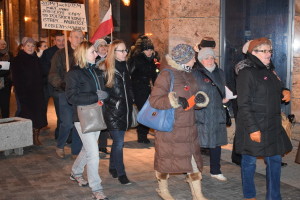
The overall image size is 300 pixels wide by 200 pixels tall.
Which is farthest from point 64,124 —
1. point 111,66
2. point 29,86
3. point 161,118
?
point 161,118

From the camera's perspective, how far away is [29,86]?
845 cm

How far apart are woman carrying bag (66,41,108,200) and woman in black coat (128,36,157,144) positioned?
2.88 m

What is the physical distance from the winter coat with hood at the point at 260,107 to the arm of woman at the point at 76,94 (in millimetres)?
1780

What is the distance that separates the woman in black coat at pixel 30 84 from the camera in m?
8.34

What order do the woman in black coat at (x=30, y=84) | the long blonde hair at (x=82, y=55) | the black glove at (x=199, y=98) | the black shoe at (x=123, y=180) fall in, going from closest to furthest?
the black glove at (x=199, y=98) < the long blonde hair at (x=82, y=55) < the black shoe at (x=123, y=180) < the woman in black coat at (x=30, y=84)

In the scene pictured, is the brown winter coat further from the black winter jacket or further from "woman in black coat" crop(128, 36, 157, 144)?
"woman in black coat" crop(128, 36, 157, 144)

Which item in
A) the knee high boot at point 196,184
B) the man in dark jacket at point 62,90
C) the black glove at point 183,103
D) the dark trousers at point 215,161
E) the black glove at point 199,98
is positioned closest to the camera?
the black glove at point 183,103

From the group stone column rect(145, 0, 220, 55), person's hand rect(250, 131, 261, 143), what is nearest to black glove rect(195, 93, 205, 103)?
person's hand rect(250, 131, 261, 143)

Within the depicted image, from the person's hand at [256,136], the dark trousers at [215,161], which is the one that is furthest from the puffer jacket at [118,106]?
the person's hand at [256,136]

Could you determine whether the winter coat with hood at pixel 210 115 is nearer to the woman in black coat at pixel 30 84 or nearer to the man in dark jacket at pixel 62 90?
the man in dark jacket at pixel 62 90

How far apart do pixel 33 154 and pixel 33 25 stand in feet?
57.4

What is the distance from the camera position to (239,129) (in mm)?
4961

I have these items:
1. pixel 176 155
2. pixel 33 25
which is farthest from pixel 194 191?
pixel 33 25

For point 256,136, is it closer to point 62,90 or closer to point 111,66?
point 111,66
